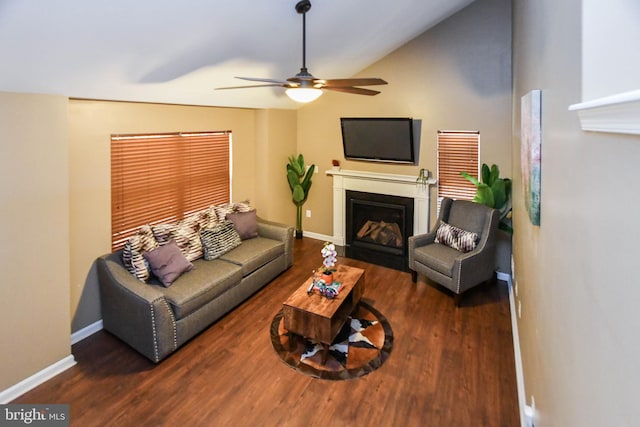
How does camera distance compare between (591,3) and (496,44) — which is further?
(496,44)

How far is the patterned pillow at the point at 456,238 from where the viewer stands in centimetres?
437

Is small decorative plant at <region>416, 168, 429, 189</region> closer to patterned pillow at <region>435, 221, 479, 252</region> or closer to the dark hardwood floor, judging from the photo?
patterned pillow at <region>435, 221, 479, 252</region>

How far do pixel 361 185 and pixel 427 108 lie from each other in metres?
1.49

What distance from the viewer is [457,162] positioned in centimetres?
509

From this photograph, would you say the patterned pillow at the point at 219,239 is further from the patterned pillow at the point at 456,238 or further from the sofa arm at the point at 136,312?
the patterned pillow at the point at 456,238

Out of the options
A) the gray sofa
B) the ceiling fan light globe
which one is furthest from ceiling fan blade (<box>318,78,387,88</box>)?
the gray sofa

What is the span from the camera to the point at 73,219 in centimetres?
342

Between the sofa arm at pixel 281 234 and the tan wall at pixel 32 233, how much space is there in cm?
246

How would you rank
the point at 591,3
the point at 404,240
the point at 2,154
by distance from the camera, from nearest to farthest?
the point at 591,3 < the point at 2,154 < the point at 404,240

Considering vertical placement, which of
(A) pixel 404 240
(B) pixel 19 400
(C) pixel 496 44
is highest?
(C) pixel 496 44

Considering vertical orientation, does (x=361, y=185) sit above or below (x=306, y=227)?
above

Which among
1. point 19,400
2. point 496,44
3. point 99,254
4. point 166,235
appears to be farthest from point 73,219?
point 496,44

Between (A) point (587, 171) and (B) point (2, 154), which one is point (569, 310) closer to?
(A) point (587, 171)

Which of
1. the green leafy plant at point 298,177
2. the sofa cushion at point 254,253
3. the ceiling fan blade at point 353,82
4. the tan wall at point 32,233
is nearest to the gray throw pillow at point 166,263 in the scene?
the sofa cushion at point 254,253
